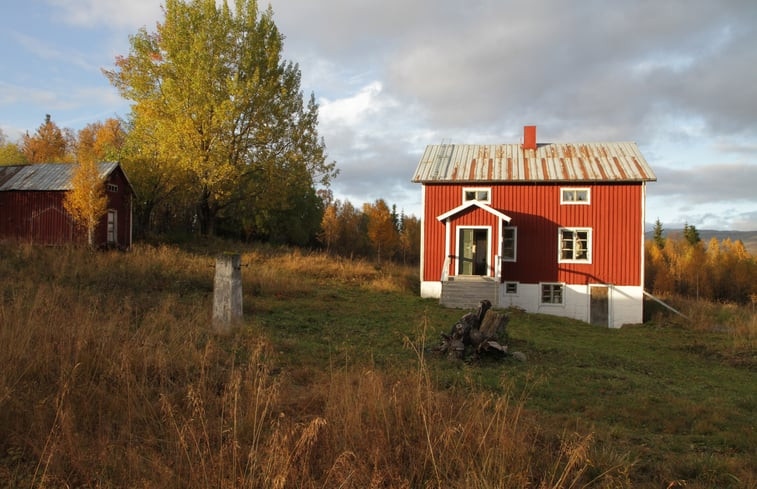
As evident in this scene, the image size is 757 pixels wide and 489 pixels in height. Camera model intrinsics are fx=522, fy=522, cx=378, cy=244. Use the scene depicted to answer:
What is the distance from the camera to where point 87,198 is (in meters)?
23.3

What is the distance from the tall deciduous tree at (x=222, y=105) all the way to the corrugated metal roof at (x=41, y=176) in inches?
146

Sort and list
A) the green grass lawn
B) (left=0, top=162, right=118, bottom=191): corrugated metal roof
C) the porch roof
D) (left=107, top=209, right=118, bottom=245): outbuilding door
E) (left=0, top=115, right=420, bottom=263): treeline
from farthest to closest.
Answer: (left=0, top=115, right=420, bottom=263): treeline < (left=107, top=209, right=118, bottom=245): outbuilding door < (left=0, top=162, right=118, bottom=191): corrugated metal roof < the porch roof < the green grass lawn

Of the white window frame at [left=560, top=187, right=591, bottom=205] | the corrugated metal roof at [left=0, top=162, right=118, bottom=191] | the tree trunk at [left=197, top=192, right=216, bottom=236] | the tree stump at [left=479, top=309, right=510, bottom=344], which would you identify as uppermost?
the corrugated metal roof at [left=0, top=162, right=118, bottom=191]

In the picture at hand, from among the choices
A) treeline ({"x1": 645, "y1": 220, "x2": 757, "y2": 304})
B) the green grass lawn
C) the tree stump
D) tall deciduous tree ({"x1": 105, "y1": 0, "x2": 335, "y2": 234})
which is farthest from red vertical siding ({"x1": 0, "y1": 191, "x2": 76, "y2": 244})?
treeline ({"x1": 645, "y1": 220, "x2": 757, "y2": 304})

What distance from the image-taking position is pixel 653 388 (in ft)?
26.8

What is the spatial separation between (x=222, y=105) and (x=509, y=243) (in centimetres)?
1563

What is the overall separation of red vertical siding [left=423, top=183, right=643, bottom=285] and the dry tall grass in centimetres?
1829

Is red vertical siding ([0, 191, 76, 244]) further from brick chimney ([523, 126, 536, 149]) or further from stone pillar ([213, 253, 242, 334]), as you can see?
brick chimney ([523, 126, 536, 149])

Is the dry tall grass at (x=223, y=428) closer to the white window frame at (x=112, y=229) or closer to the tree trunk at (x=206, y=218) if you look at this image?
the white window frame at (x=112, y=229)

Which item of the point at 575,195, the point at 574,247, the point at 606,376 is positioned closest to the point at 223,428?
Answer: the point at 606,376

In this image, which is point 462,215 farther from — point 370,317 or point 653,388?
point 653,388

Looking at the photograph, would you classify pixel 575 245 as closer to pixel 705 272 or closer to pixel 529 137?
pixel 529 137

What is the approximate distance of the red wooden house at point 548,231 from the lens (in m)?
23.1

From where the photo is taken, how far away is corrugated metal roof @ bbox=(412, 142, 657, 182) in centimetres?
2347
